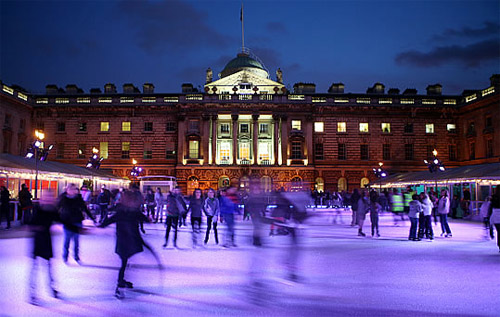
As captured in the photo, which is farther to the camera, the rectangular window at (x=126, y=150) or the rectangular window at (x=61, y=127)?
the rectangular window at (x=61, y=127)

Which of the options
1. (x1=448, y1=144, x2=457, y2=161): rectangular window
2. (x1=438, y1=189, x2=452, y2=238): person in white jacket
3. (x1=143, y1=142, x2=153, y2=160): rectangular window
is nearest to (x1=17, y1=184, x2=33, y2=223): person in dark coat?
(x1=438, y1=189, x2=452, y2=238): person in white jacket

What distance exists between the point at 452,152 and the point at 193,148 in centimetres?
3104

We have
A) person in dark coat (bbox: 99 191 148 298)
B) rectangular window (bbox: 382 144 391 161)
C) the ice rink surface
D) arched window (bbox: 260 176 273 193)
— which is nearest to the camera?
the ice rink surface

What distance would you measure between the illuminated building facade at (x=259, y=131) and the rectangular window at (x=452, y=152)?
0.12 meters

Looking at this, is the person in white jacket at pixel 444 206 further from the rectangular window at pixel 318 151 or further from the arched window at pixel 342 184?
the rectangular window at pixel 318 151

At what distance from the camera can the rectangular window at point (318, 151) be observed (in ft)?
170

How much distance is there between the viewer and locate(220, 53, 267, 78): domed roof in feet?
194

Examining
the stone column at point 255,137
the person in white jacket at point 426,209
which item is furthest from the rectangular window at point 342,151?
the person in white jacket at point 426,209

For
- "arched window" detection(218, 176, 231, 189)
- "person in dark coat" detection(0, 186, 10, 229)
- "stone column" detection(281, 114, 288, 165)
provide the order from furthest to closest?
"stone column" detection(281, 114, 288, 165) < "arched window" detection(218, 176, 231, 189) < "person in dark coat" detection(0, 186, 10, 229)

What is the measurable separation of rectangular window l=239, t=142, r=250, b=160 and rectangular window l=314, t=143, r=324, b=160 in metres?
7.96

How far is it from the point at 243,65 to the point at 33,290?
54294 millimetres

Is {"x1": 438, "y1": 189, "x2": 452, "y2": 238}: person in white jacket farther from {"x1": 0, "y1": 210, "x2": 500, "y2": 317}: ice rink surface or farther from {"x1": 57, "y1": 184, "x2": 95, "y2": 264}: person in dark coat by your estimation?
{"x1": 57, "y1": 184, "x2": 95, "y2": 264}: person in dark coat

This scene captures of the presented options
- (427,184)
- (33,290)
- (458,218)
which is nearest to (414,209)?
(33,290)

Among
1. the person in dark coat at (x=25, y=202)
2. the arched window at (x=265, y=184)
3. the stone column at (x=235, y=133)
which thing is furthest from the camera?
the stone column at (x=235, y=133)
